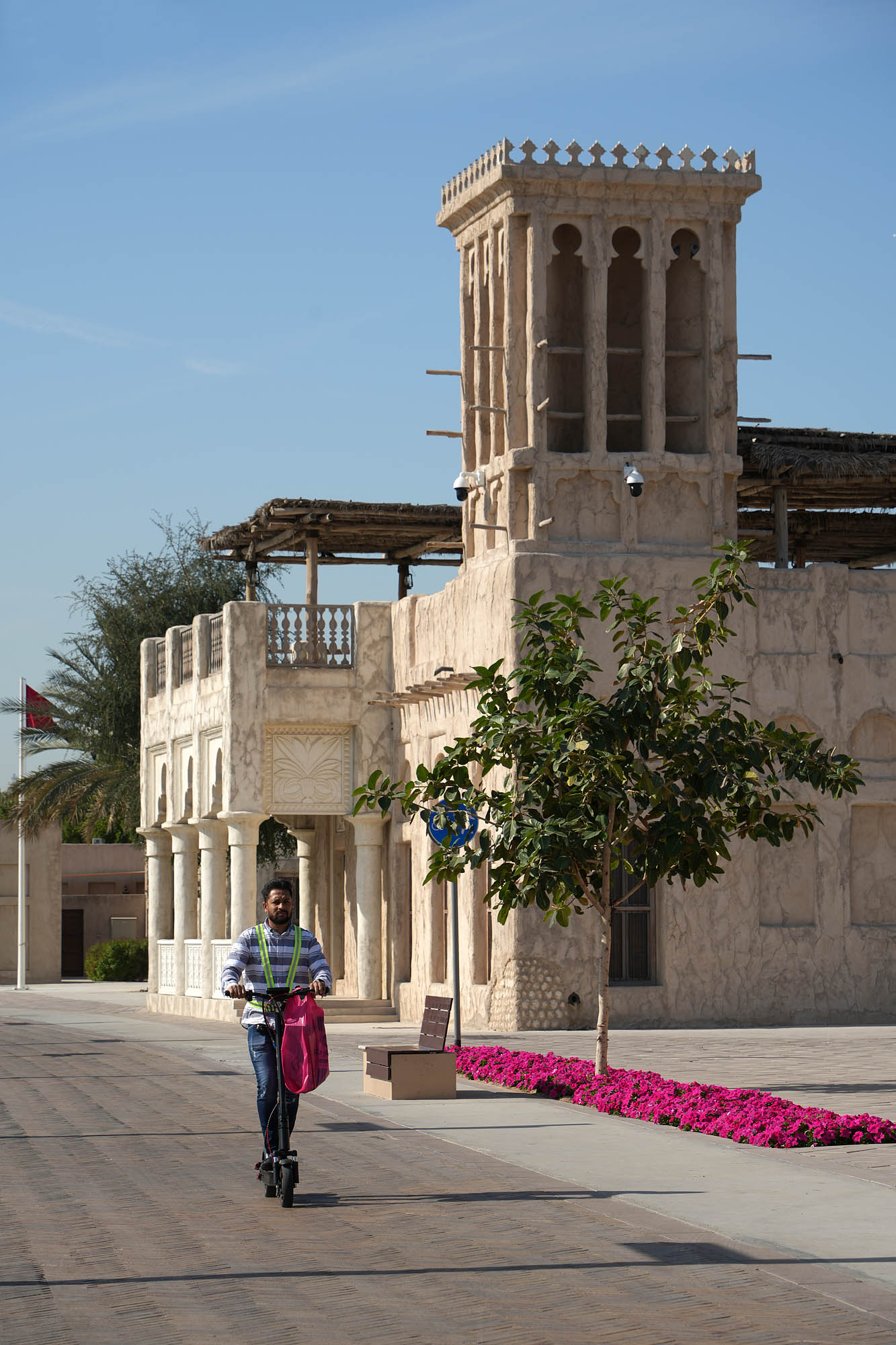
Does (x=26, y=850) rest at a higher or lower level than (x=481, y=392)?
lower

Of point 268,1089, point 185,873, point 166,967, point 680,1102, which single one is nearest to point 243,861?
point 185,873

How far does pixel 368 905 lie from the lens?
31484 mm

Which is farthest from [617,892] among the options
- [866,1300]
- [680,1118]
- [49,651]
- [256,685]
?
[49,651]

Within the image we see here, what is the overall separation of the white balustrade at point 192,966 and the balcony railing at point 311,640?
18.3ft

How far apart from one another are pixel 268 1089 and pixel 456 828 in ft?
23.7

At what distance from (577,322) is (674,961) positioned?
918cm

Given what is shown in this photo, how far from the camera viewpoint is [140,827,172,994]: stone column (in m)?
38.7

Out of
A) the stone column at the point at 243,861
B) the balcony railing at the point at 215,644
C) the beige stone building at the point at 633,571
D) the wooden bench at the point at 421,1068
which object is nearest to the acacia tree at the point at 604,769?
the wooden bench at the point at 421,1068

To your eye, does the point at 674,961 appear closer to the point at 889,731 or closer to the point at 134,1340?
the point at 889,731

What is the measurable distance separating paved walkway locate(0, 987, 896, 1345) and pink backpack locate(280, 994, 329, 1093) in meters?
0.71

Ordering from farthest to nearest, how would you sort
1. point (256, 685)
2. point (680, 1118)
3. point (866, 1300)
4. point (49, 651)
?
point (49, 651) → point (256, 685) → point (680, 1118) → point (866, 1300)

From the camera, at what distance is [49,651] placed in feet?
168

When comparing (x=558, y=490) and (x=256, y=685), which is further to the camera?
(x=256, y=685)

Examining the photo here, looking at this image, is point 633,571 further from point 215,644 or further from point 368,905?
point 215,644
